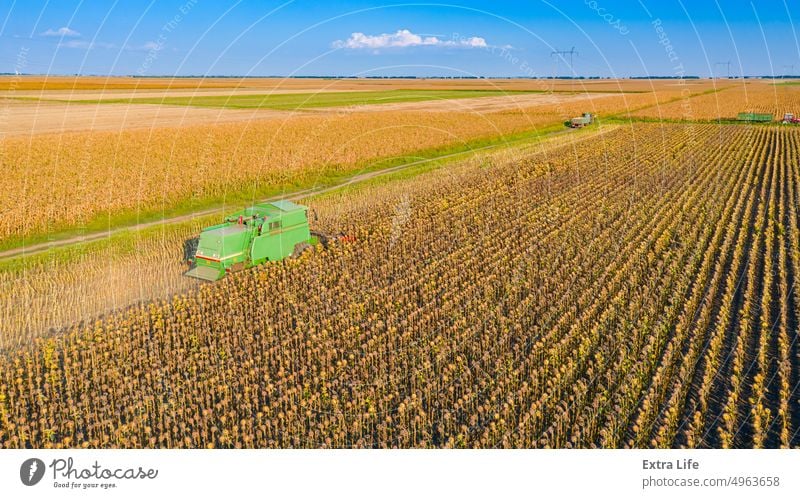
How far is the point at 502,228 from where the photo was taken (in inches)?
818

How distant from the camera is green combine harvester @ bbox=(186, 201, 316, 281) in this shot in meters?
15.4

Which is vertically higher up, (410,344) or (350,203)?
(350,203)

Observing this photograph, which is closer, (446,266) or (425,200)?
(446,266)

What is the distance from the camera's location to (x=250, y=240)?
16078 millimetres

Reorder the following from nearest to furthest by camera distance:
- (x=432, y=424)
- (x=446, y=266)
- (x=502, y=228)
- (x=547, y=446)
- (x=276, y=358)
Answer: (x=547, y=446)
(x=432, y=424)
(x=276, y=358)
(x=446, y=266)
(x=502, y=228)

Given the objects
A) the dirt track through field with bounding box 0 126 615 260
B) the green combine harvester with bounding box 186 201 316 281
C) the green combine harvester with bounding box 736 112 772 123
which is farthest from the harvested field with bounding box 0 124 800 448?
the green combine harvester with bounding box 736 112 772 123

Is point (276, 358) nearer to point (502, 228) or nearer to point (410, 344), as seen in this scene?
point (410, 344)

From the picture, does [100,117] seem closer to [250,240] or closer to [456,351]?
[250,240]

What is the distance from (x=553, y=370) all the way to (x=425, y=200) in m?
15.3

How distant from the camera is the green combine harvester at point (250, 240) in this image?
15438 millimetres

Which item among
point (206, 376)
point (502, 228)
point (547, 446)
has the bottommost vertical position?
point (547, 446)

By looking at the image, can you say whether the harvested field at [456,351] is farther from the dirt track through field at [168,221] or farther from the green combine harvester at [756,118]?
the green combine harvester at [756,118]

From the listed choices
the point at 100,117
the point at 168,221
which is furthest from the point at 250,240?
the point at 100,117

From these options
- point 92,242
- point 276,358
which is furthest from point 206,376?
point 92,242
